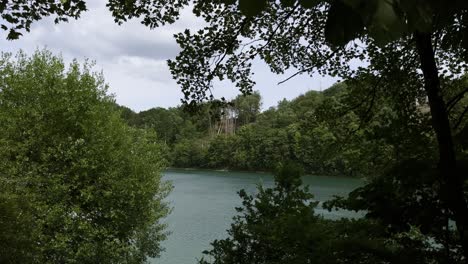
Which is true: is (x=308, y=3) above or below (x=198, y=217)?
above

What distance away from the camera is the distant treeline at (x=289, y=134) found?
443cm

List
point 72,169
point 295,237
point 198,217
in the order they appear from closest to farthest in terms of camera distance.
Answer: point 295,237
point 72,169
point 198,217

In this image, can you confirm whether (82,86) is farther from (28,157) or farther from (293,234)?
(293,234)

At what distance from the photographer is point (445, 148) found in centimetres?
302

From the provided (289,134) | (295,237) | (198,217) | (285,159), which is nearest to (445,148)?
(295,237)

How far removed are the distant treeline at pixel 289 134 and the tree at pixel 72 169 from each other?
3.27 metres

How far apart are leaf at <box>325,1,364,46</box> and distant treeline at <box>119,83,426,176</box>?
341 centimetres

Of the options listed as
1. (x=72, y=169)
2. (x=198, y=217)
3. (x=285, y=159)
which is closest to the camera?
(x=285, y=159)

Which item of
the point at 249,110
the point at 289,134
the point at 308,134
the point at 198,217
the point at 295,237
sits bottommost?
the point at 198,217

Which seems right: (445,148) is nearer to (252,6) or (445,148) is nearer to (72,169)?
(252,6)

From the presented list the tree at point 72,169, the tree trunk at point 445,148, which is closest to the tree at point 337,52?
the tree trunk at point 445,148

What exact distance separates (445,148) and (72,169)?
12.7 metres

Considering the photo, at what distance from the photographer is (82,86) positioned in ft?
50.0

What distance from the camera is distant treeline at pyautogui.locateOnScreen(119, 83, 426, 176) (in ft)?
14.5
